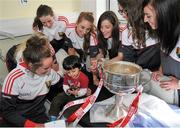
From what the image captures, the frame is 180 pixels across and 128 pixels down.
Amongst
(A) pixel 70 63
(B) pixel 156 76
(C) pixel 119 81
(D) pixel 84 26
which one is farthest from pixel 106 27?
(C) pixel 119 81

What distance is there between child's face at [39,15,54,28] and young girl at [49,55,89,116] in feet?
2.22

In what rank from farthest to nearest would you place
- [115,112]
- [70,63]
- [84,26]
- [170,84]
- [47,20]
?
1. [47,20]
2. [84,26]
3. [70,63]
4. [170,84]
5. [115,112]

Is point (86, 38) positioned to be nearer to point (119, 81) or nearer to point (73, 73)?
point (73, 73)

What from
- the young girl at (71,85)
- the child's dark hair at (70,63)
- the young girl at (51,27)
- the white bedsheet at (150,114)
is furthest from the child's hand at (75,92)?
the young girl at (51,27)

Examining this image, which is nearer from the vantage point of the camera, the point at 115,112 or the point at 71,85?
the point at 115,112

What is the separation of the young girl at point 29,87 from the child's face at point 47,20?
0.70 m

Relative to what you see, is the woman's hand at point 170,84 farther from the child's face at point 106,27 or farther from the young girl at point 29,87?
the child's face at point 106,27

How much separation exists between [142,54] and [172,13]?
41 centimetres

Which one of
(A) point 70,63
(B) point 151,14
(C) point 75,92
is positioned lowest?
(C) point 75,92

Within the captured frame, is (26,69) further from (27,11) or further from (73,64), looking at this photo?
(27,11)

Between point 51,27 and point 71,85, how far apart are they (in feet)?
2.66

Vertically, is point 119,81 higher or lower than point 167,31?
lower

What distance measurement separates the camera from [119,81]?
82 cm

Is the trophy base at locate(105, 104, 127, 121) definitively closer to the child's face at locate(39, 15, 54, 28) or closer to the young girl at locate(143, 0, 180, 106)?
the young girl at locate(143, 0, 180, 106)
